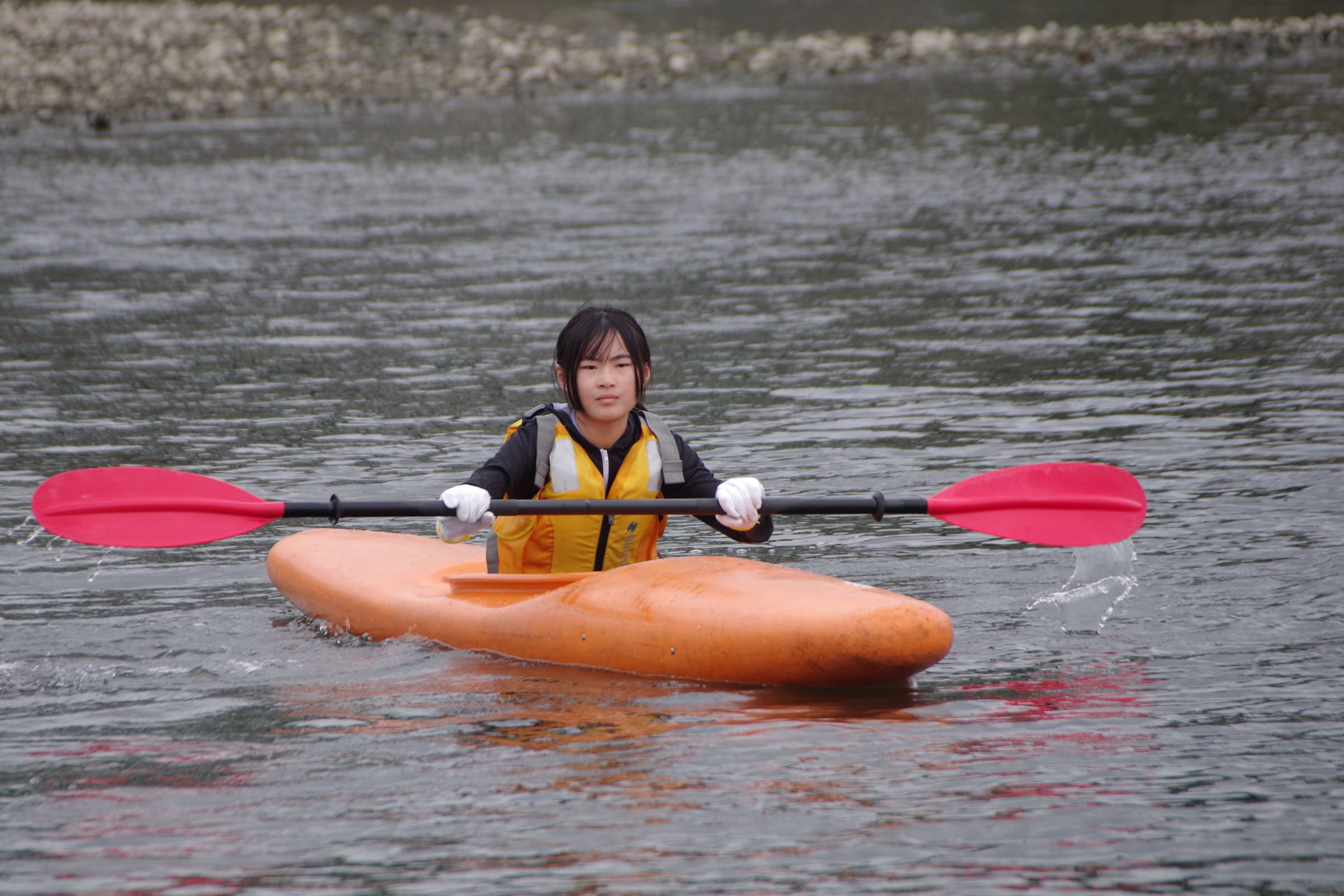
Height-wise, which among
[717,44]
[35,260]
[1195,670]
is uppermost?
[717,44]

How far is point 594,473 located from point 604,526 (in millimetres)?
183

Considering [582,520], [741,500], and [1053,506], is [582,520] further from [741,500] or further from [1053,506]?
[1053,506]

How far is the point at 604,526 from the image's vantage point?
4.80 metres

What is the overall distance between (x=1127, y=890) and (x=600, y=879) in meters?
0.95

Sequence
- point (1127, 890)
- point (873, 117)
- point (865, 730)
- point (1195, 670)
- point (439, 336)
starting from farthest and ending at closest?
1. point (873, 117)
2. point (439, 336)
3. point (1195, 670)
4. point (865, 730)
5. point (1127, 890)

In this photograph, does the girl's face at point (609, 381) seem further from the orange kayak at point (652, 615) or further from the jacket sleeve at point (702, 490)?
the orange kayak at point (652, 615)

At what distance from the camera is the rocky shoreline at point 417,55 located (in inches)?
938

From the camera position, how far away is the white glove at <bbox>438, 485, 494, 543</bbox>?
14.3 feet

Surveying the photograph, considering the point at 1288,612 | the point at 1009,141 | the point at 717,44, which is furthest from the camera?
the point at 717,44

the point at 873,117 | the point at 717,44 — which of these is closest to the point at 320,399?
the point at 873,117

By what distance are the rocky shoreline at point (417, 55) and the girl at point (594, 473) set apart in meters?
19.4

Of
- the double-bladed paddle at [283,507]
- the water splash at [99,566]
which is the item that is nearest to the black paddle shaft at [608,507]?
the double-bladed paddle at [283,507]

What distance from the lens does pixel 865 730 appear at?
12.6ft

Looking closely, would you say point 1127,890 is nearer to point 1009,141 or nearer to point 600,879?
point 600,879
